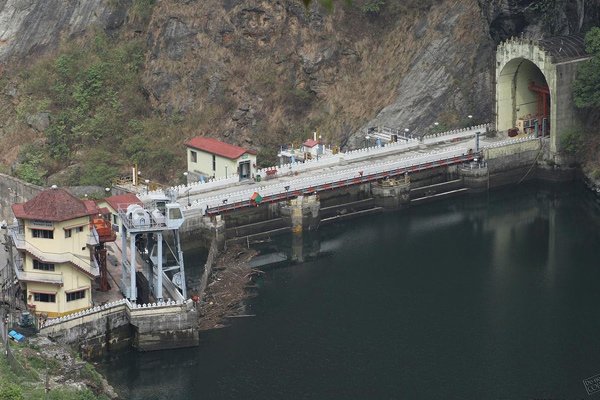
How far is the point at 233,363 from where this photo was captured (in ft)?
269

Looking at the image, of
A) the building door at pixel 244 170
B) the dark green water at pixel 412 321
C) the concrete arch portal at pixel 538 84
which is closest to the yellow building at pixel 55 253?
the dark green water at pixel 412 321

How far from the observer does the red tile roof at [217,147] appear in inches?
4402

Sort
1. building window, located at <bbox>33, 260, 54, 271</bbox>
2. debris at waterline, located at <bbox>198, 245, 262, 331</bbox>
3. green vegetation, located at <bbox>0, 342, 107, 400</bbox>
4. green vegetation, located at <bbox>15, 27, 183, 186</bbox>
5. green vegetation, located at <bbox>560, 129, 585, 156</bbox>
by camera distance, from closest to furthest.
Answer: green vegetation, located at <bbox>0, 342, 107, 400</bbox>, building window, located at <bbox>33, 260, 54, 271</bbox>, debris at waterline, located at <bbox>198, 245, 262, 331</bbox>, green vegetation, located at <bbox>15, 27, 183, 186</bbox>, green vegetation, located at <bbox>560, 129, 585, 156</bbox>

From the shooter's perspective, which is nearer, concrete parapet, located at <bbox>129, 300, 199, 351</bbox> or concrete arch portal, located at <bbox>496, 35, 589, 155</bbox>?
concrete parapet, located at <bbox>129, 300, 199, 351</bbox>

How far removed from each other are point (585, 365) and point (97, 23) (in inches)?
2673

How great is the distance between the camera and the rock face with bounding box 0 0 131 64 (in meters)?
132

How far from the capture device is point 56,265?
84688 millimetres

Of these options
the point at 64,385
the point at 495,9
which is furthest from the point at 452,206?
the point at 64,385

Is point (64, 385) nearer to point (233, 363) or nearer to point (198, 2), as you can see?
point (233, 363)

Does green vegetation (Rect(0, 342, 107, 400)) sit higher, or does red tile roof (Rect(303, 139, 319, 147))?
red tile roof (Rect(303, 139, 319, 147))

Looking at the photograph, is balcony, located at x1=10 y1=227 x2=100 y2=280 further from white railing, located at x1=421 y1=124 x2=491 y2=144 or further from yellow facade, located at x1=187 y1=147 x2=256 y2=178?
white railing, located at x1=421 y1=124 x2=491 y2=144

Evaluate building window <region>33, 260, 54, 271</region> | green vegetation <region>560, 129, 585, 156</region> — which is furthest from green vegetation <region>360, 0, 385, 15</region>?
building window <region>33, 260, 54, 271</region>

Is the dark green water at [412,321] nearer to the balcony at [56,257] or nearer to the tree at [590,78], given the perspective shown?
the balcony at [56,257]

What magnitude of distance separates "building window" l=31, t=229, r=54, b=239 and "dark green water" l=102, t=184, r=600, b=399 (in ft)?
26.7
